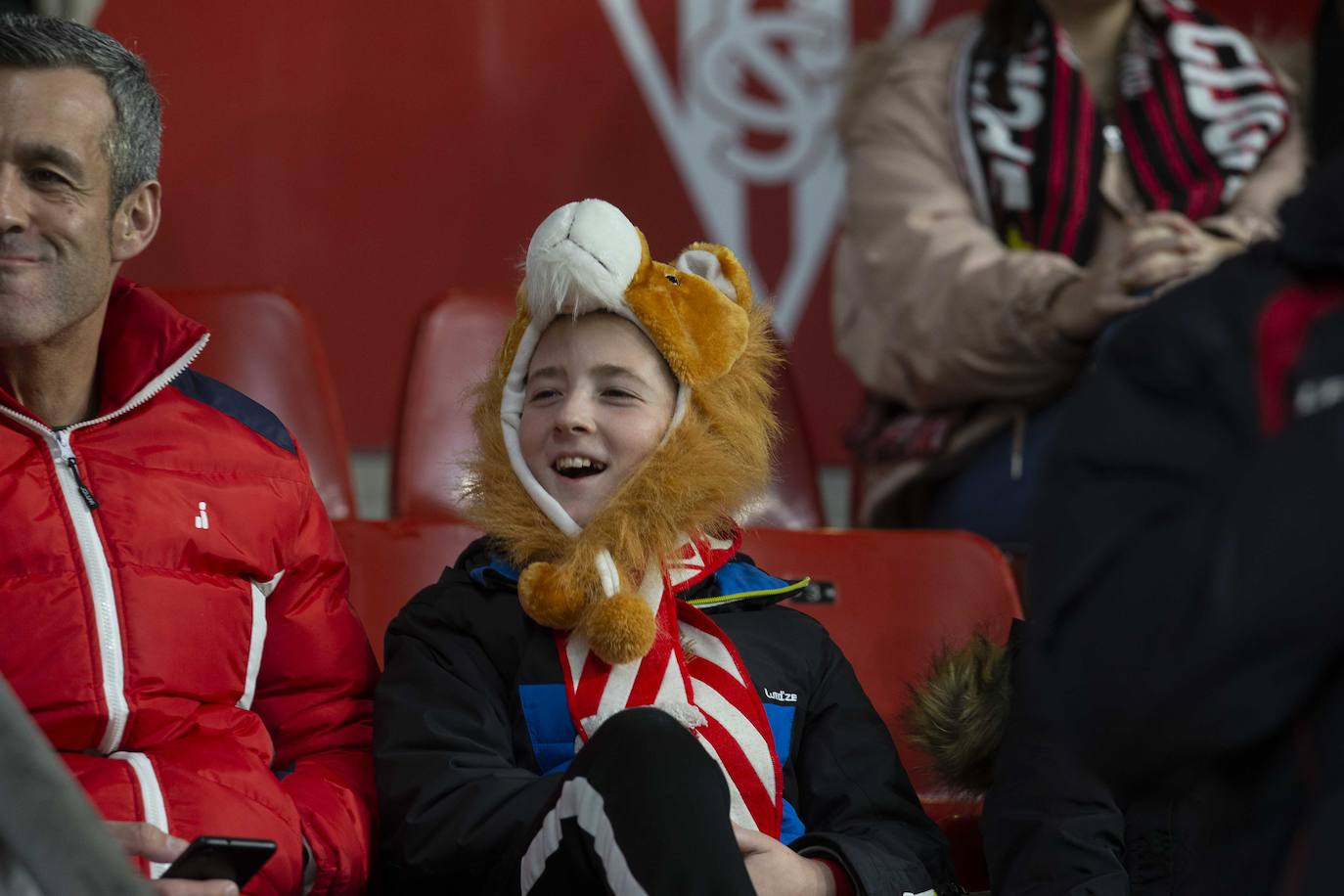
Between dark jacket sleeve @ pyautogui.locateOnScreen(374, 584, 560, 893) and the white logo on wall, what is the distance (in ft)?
5.36

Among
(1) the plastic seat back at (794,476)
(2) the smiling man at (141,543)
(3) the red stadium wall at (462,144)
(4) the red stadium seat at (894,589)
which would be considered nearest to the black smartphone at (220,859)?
(2) the smiling man at (141,543)

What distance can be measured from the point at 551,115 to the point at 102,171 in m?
1.63

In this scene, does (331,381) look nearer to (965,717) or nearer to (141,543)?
(141,543)

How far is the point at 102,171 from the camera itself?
169cm

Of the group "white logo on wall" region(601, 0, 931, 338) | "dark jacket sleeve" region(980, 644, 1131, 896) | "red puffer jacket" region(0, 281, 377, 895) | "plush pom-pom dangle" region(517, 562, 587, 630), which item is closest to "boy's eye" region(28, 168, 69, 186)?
"red puffer jacket" region(0, 281, 377, 895)

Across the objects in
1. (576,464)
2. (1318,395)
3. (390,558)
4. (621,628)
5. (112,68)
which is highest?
(112,68)

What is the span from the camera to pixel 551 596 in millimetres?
1675

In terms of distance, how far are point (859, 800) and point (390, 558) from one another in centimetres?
72

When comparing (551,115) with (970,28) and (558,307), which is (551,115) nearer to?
(970,28)

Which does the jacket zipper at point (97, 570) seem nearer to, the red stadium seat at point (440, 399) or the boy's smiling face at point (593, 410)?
the boy's smiling face at point (593, 410)

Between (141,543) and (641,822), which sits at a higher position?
(141,543)

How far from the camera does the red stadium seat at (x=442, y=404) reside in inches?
96.5

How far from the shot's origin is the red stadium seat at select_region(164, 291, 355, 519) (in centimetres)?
238

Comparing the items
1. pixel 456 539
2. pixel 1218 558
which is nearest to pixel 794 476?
pixel 456 539
